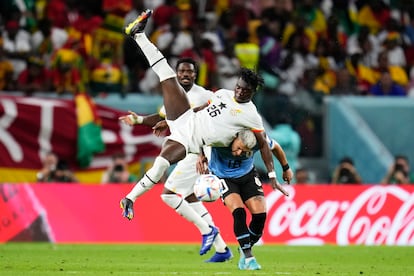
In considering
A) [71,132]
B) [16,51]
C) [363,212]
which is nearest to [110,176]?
[71,132]

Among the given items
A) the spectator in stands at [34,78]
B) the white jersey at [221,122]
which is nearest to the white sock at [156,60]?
the white jersey at [221,122]

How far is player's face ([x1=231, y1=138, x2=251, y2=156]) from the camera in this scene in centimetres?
1412

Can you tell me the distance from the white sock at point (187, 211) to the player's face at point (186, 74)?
4.91 ft

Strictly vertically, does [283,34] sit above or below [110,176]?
above

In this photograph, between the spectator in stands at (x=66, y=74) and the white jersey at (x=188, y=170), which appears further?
the spectator in stands at (x=66, y=74)

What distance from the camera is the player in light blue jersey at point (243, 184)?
14.0 meters

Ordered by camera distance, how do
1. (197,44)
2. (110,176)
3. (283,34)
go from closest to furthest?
1. (110,176)
2. (197,44)
3. (283,34)

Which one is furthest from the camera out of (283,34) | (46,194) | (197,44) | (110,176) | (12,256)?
(283,34)

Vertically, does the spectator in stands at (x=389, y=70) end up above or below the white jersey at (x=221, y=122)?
below

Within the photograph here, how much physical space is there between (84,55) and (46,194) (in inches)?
134

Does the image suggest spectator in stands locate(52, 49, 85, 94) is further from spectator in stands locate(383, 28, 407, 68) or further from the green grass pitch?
spectator in stands locate(383, 28, 407, 68)

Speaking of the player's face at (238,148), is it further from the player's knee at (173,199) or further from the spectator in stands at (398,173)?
the spectator in stands at (398,173)

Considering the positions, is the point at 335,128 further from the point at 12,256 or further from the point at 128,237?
the point at 12,256

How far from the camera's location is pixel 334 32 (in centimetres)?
2595
